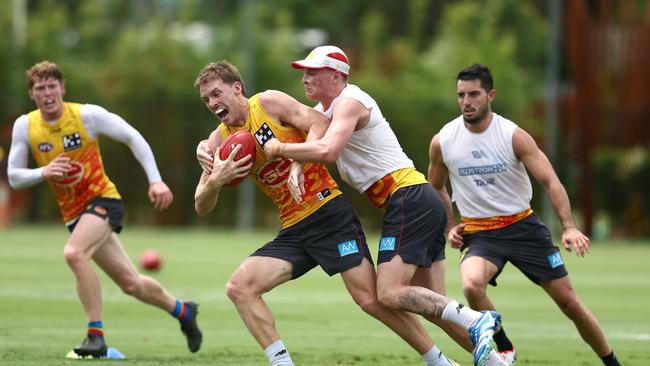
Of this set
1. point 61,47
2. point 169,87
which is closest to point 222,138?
point 169,87

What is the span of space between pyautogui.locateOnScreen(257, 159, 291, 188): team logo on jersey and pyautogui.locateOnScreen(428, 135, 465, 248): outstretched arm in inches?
67.4

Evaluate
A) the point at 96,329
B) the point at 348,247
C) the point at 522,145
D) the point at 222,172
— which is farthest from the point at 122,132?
the point at 522,145

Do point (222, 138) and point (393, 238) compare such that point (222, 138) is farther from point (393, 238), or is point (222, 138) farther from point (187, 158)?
point (187, 158)

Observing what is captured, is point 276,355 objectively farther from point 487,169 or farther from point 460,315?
point 487,169

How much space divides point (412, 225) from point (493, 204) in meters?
1.37

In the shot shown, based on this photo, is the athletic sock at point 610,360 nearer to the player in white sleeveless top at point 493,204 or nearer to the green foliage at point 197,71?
the player in white sleeveless top at point 493,204

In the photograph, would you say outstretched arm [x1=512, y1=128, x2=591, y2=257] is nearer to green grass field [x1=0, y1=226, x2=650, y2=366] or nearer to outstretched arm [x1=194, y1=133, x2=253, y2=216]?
green grass field [x1=0, y1=226, x2=650, y2=366]

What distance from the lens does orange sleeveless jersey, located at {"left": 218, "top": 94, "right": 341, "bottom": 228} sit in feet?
28.0

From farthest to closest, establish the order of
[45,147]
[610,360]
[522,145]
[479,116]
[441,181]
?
[45,147], [441,181], [479,116], [522,145], [610,360]

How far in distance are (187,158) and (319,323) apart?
20.2 meters

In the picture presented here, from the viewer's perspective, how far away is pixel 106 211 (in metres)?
10.7

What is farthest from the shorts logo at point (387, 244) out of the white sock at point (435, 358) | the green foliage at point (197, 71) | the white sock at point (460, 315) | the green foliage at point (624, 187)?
the green foliage at point (624, 187)

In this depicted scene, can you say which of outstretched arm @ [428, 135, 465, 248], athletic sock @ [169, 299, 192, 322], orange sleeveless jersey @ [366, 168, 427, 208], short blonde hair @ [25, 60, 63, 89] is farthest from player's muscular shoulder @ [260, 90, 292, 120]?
athletic sock @ [169, 299, 192, 322]

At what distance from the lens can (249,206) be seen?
104ft
